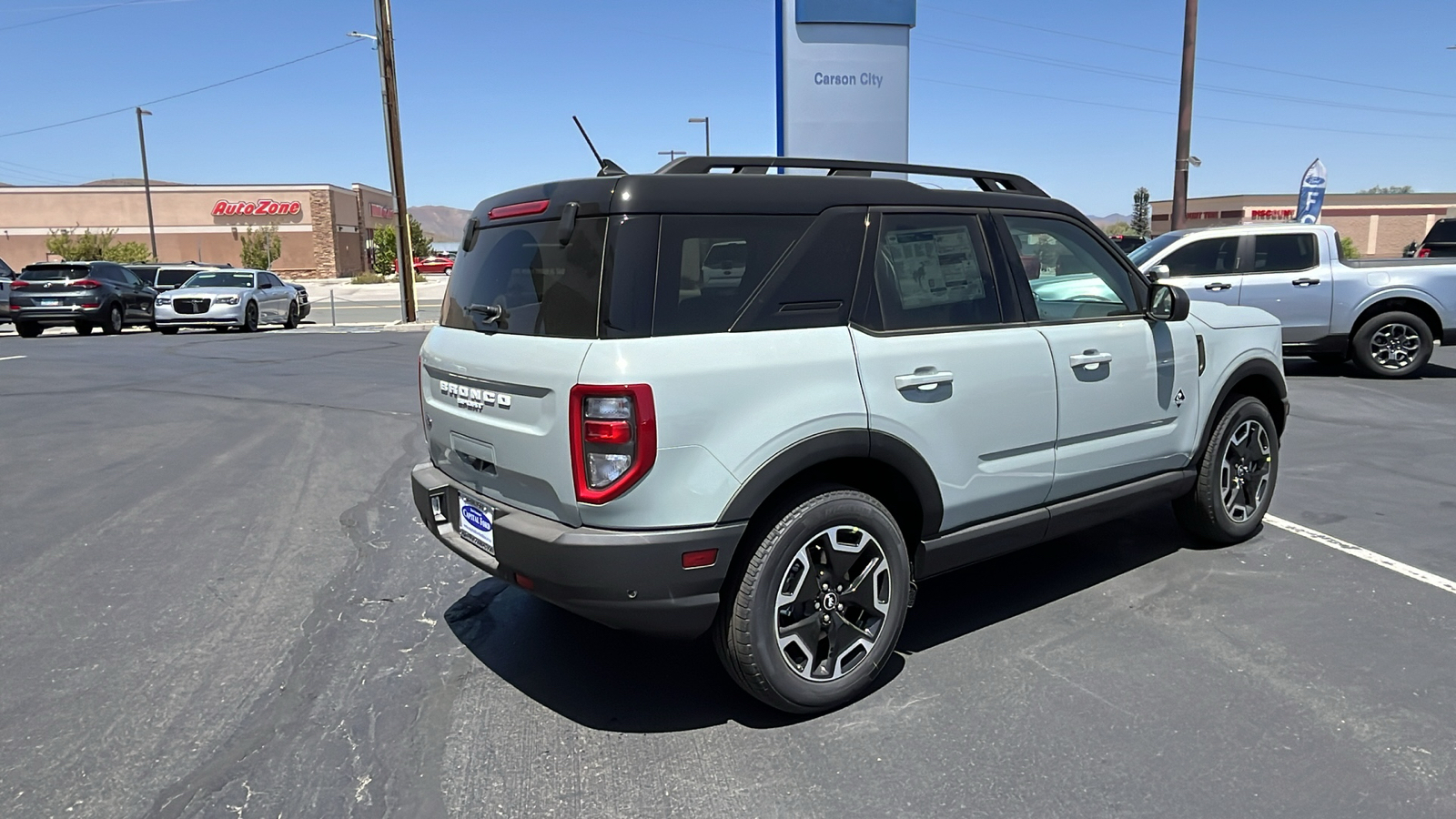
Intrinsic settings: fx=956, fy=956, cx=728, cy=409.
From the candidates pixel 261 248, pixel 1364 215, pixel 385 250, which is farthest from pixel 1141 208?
pixel 261 248

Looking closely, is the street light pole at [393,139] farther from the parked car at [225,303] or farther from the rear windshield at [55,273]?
the rear windshield at [55,273]

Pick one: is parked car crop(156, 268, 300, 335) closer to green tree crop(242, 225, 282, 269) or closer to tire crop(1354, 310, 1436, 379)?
tire crop(1354, 310, 1436, 379)

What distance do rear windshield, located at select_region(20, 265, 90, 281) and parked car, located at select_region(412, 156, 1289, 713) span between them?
2080 centimetres

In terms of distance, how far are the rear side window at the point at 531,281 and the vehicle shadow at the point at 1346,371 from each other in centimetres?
1084

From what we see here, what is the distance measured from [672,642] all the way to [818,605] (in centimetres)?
97

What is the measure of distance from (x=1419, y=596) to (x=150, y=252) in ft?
195

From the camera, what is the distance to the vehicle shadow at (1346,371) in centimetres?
1137

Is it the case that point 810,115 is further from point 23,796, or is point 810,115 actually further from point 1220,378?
point 23,796

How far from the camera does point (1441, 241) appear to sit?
17672 mm

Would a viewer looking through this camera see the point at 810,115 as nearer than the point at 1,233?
Yes

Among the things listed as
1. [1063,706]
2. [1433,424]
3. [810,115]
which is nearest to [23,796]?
[1063,706]

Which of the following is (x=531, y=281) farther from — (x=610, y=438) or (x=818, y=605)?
(x=818, y=605)

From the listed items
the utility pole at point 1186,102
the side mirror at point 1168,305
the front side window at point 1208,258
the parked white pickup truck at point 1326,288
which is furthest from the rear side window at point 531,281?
the utility pole at point 1186,102

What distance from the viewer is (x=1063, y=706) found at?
3.40m
